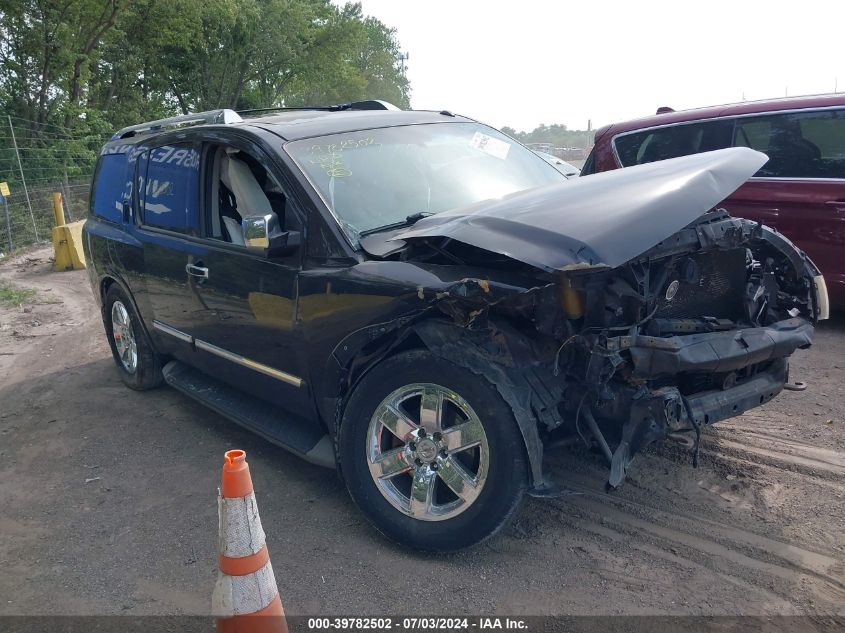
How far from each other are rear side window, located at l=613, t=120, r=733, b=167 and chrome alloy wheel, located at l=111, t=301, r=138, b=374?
4806 millimetres

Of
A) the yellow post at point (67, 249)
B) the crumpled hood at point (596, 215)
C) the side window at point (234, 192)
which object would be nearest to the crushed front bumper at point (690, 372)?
the crumpled hood at point (596, 215)

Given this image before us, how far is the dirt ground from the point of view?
9.70 feet

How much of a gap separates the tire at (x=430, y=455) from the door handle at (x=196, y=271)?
1467mm

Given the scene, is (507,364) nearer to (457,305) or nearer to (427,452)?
(457,305)

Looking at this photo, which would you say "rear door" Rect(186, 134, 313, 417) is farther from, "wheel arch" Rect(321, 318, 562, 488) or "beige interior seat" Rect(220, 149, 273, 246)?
"wheel arch" Rect(321, 318, 562, 488)

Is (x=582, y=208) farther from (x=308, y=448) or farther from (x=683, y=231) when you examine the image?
(x=308, y=448)

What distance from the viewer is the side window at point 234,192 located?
4098 mm

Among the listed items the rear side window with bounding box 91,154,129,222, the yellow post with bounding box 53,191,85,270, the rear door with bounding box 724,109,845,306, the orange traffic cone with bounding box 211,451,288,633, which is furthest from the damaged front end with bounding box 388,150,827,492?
the yellow post with bounding box 53,191,85,270

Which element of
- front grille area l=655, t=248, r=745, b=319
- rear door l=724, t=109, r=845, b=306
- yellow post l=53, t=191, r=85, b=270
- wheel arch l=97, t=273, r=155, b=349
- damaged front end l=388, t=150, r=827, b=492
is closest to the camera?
damaged front end l=388, t=150, r=827, b=492

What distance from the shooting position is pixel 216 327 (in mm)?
4363

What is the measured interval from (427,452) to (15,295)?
9.07m

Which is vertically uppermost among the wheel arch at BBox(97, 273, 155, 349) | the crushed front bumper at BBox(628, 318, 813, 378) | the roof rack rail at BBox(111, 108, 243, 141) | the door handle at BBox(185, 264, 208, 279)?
the roof rack rail at BBox(111, 108, 243, 141)

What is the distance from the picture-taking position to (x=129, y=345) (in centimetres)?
579

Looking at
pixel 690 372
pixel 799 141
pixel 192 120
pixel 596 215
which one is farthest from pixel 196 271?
pixel 799 141
